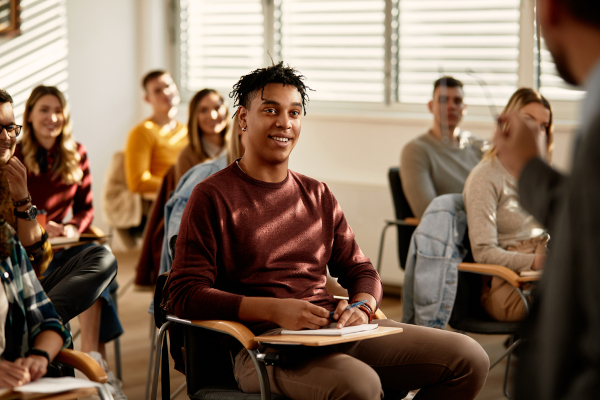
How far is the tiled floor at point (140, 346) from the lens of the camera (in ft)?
9.58

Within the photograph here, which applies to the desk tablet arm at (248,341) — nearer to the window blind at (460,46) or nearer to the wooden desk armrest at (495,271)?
the wooden desk armrest at (495,271)

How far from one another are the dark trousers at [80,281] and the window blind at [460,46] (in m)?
2.84

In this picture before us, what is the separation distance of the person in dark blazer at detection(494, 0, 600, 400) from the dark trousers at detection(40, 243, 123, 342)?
1418 mm

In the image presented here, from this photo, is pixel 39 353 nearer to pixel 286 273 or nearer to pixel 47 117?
pixel 286 273

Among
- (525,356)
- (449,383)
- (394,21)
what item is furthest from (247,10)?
(525,356)

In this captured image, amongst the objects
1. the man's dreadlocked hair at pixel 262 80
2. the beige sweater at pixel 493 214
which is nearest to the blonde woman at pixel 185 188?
the man's dreadlocked hair at pixel 262 80

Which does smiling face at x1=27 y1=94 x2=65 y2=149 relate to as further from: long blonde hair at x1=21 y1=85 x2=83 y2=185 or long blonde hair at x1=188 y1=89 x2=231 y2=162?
long blonde hair at x1=188 y1=89 x2=231 y2=162

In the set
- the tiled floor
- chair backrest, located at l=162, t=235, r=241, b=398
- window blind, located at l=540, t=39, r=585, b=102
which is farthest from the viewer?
window blind, located at l=540, t=39, r=585, b=102

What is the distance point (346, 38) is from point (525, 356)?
4.34 metres

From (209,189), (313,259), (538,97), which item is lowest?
(313,259)

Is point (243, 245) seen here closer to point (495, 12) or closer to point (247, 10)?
point (495, 12)

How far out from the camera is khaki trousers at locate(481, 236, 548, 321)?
2.55 meters

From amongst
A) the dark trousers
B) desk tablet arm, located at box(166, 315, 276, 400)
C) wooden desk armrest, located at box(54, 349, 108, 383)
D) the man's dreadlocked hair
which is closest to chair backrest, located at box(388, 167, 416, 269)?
the man's dreadlocked hair

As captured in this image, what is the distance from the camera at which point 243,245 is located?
186 cm
